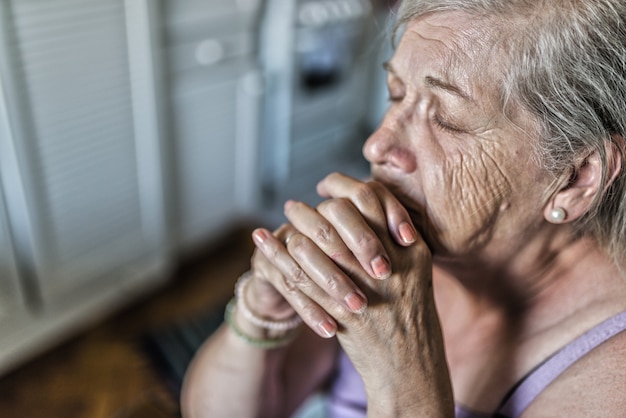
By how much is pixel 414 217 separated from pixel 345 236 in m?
0.14

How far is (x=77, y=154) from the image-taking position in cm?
190

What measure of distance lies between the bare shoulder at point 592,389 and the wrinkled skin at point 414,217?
0.14m

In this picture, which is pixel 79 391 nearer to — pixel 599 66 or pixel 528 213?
pixel 528 213

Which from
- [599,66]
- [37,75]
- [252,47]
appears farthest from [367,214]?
[252,47]

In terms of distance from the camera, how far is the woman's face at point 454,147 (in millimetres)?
726

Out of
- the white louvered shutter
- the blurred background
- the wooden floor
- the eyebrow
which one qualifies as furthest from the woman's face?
the white louvered shutter

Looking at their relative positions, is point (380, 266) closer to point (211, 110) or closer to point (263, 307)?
point (263, 307)

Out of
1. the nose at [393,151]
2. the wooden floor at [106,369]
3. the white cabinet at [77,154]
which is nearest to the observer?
the nose at [393,151]

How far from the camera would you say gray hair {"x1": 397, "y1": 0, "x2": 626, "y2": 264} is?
0.69 metres

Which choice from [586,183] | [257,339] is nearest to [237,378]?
[257,339]

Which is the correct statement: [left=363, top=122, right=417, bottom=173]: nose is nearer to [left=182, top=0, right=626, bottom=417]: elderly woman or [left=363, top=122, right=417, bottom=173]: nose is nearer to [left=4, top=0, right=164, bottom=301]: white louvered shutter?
[left=182, top=0, right=626, bottom=417]: elderly woman

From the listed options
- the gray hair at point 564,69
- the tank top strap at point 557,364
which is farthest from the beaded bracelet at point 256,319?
the gray hair at point 564,69

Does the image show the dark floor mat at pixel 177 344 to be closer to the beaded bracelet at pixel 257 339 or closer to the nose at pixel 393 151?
the beaded bracelet at pixel 257 339

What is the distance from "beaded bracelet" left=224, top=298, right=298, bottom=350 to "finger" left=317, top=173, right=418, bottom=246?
29cm
